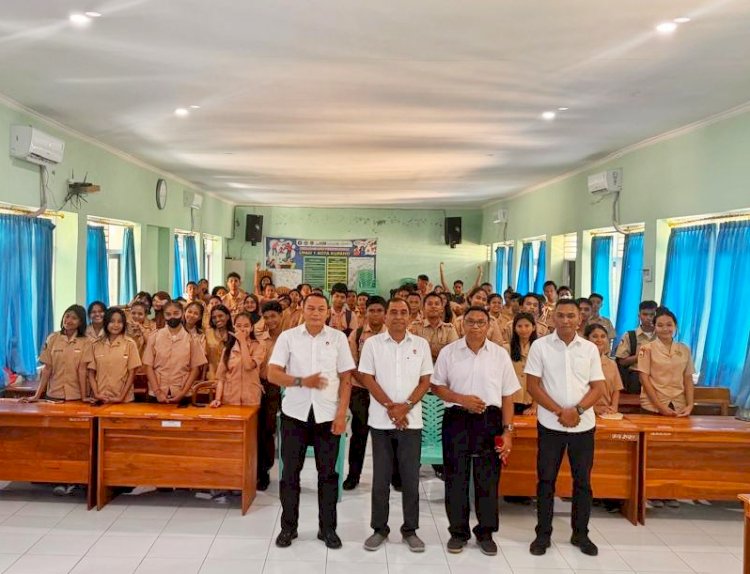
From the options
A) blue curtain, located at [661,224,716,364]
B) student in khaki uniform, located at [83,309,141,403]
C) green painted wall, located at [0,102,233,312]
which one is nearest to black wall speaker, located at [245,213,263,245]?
green painted wall, located at [0,102,233,312]

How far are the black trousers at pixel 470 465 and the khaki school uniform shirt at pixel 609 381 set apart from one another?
1.34 metres

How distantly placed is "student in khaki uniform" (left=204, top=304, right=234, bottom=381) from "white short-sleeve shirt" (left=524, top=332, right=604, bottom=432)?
2424 millimetres

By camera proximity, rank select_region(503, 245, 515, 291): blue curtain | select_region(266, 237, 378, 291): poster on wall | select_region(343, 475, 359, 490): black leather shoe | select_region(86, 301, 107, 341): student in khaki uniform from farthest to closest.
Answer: select_region(266, 237, 378, 291): poster on wall → select_region(503, 245, 515, 291): blue curtain → select_region(86, 301, 107, 341): student in khaki uniform → select_region(343, 475, 359, 490): black leather shoe

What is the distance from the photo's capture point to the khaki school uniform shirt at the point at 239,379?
516 cm

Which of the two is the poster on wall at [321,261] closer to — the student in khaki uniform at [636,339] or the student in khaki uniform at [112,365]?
the student in khaki uniform at [636,339]

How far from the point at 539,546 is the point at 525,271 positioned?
939 cm

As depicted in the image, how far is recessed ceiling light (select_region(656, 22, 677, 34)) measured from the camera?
4133mm

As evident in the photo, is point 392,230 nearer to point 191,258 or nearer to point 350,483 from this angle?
point 191,258

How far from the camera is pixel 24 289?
6.97m

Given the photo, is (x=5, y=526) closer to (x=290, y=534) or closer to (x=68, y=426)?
(x=68, y=426)

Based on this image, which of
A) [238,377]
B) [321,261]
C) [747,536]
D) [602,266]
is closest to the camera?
[747,536]

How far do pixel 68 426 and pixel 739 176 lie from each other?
5854mm

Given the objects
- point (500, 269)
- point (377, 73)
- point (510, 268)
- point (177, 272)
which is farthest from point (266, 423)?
point (500, 269)

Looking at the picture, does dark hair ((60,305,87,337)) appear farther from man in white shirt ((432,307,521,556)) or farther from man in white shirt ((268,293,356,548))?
man in white shirt ((432,307,521,556))
